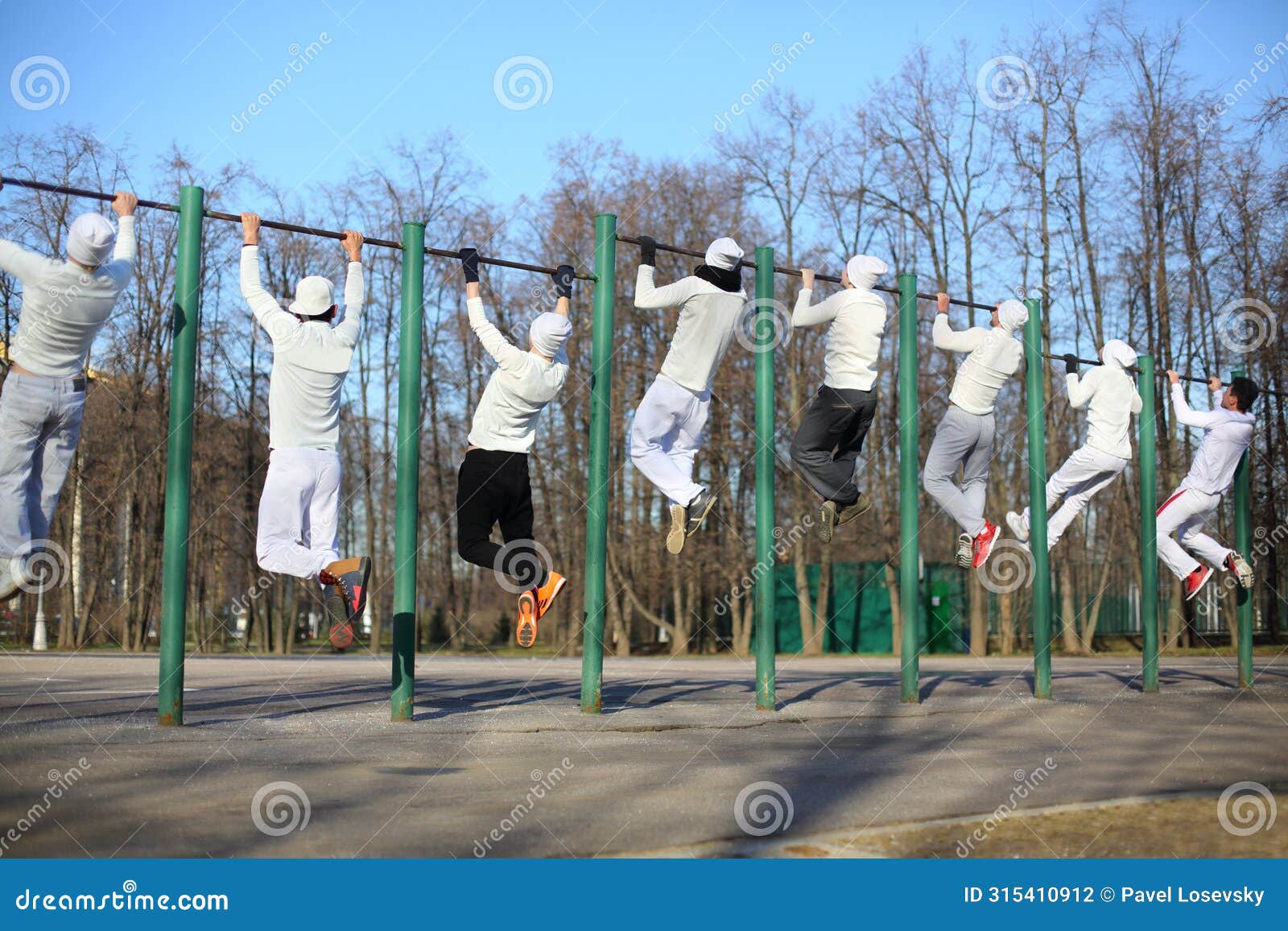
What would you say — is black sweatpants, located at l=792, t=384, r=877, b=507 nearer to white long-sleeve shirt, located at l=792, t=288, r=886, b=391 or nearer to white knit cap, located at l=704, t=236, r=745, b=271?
white long-sleeve shirt, located at l=792, t=288, r=886, b=391

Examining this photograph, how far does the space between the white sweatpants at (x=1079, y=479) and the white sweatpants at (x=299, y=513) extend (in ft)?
22.2

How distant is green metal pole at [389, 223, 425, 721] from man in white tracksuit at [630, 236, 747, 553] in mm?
1555

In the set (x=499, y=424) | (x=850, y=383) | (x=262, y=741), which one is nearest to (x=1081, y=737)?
(x=850, y=383)

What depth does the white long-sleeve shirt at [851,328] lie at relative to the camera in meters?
9.78

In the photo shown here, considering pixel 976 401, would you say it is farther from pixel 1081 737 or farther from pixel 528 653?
pixel 528 653

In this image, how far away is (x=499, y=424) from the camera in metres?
8.84

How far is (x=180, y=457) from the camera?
26.5 ft

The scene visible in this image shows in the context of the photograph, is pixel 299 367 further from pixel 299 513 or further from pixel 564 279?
pixel 564 279

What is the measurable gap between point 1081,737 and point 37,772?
20.3 ft

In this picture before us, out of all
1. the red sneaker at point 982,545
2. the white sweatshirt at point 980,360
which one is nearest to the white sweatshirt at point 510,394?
the white sweatshirt at point 980,360

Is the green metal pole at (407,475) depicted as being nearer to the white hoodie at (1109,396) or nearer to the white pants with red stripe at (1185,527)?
the white hoodie at (1109,396)

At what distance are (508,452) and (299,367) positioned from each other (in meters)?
1.55

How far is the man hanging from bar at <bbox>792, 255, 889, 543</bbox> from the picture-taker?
9.74 meters

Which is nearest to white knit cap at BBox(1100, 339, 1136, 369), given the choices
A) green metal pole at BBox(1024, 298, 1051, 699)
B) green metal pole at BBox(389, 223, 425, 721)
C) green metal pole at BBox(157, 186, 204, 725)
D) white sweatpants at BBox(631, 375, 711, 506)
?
green metal pole at BBox(1024, 298, 1051, 699)
